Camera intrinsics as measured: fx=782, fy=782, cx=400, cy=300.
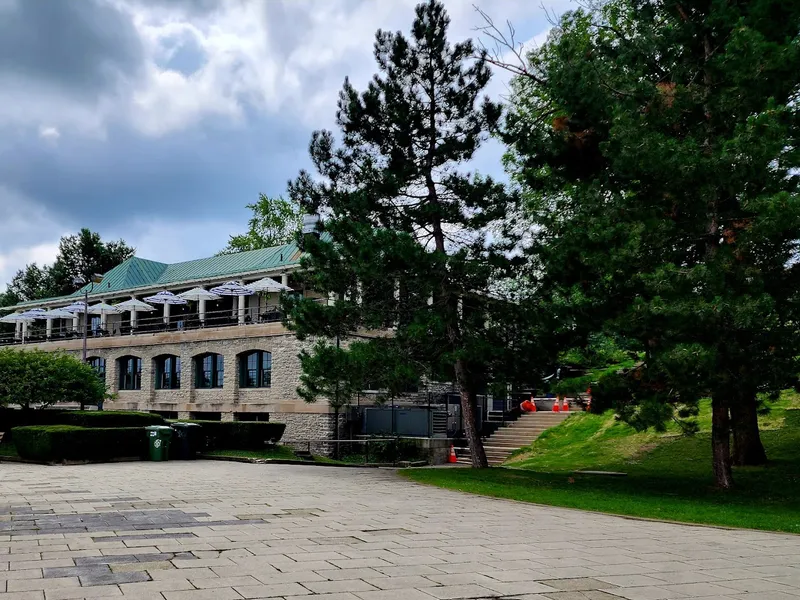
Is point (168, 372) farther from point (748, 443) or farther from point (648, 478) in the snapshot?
point (748, 443)

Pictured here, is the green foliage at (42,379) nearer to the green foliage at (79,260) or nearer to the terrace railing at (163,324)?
the terrace railing at (163,324)

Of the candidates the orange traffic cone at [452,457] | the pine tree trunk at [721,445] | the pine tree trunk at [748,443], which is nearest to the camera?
the pine tree trunk at [721,445]

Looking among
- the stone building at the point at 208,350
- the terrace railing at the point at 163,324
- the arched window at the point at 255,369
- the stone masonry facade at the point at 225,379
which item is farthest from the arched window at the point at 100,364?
the arched window at the point at 255,369

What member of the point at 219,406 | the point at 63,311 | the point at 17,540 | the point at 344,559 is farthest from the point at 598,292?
the point at 63,311

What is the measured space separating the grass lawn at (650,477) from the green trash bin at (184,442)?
26.3 feet

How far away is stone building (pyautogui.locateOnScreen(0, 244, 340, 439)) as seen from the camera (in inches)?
1299

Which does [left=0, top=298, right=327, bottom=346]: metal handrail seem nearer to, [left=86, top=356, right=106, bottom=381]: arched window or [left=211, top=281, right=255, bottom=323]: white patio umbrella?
[left=211, top=281, right=255, bottom=323]: white patio umbrella

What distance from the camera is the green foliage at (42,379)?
28.1 meters

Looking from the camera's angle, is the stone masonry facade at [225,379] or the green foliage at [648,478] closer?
the green foliage at [648,478]

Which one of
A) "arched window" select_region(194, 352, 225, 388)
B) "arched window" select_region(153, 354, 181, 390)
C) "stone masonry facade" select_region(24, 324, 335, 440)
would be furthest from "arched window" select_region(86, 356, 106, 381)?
"arched window" select_region(194, 352, 225, 388)

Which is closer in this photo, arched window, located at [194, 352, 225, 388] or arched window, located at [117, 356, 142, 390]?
arched window, located at [194, 352, 225, 388]

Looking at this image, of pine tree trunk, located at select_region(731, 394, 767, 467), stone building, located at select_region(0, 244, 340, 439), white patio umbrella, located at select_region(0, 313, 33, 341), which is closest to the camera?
pine tree trunk, located at select_region(731, 394, 767, 467)

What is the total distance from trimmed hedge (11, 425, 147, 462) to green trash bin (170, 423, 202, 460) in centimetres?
109

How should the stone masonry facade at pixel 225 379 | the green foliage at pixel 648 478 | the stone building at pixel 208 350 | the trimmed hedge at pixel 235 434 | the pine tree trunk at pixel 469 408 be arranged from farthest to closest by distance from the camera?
the stone building at pixel 208 350
the stone masonry facade at pixel 225 379
the trimmed hedge at pixel 235 434
the pine tree trunk at pixel 469 408
the green foliage at pixel 648 478
